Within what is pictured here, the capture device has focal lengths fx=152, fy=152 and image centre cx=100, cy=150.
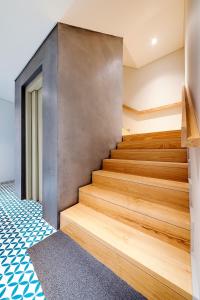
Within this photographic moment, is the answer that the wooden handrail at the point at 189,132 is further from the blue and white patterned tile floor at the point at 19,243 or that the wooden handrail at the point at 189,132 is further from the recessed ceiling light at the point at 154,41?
the recessed ceiling light at the point at 154,41

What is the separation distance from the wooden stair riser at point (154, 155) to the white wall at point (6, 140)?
3.26m

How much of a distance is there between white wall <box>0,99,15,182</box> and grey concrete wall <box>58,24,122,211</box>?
3149 mm

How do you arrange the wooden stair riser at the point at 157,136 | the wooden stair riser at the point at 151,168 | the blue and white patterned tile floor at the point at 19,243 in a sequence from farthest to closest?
the wooden stair riser at the point at 157,136 → the wooden stair riser at the point at 151,168 → the blue and white patterned tile floor at the point at 19,243

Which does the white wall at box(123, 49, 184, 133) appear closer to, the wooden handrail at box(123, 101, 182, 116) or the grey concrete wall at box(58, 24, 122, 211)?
the wooden handrail at box(123, 101, 182, 116)

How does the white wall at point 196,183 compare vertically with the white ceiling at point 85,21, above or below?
below

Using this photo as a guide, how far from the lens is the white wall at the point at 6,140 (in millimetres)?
4098

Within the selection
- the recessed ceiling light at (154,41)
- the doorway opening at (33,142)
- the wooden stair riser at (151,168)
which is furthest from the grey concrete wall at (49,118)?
the recessed ceiling light at (154,41)

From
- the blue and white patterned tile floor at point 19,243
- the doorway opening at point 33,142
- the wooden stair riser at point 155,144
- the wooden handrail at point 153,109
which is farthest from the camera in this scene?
the wooden handrail at point 153,109

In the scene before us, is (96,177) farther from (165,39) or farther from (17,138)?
(165,39)

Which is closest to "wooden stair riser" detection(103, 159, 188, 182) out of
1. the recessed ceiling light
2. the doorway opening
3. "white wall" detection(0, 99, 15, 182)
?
the doorway opening

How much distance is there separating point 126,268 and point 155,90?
3626mm

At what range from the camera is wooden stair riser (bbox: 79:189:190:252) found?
1102 millimetres

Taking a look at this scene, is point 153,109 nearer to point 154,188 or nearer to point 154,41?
point 154,41

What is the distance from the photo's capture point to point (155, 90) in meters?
3.66
